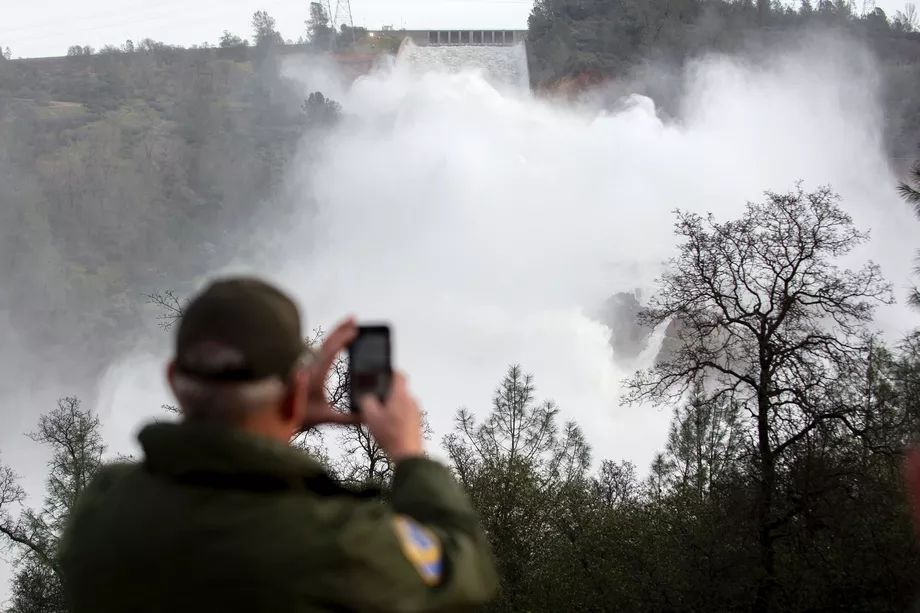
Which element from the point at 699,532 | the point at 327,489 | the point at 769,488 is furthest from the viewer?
the point at 699,532

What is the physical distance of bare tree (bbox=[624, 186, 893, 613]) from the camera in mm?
11188

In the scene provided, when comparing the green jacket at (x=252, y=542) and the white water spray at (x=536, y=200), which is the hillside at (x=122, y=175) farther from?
the green jacket at (x=252, y=542)

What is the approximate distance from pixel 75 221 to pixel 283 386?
294ft

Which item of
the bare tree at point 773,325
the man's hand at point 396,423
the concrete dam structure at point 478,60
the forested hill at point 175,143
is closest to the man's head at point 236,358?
the man's hand at point 396,423

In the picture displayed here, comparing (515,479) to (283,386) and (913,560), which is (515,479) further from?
(283,386)

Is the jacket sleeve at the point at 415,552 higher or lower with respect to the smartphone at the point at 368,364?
lower

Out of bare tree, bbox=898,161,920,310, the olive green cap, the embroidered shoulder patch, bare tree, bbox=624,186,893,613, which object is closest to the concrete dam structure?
bare tree, bbox=624,186,893,613

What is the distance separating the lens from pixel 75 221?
8125cm

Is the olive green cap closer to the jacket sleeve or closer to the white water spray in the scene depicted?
the jacket sleeve

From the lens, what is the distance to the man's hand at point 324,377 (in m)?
1.54

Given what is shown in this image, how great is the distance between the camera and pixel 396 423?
1.55 metres

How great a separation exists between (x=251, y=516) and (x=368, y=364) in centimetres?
46

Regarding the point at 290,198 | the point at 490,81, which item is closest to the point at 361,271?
the point at 290,198

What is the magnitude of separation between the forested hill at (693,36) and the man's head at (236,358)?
7649cm
